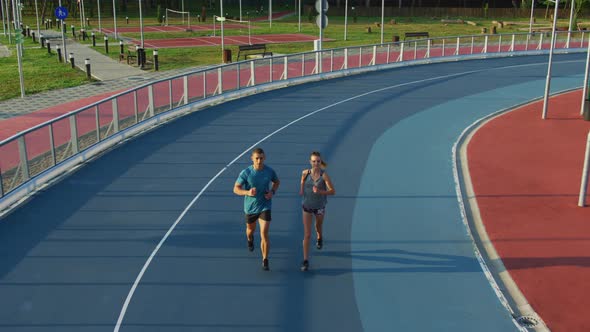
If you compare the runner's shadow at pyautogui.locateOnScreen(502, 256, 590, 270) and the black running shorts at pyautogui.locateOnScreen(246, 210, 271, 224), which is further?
the runner's shadow at pyautogui.locateOnScreen(502, 256, 590, 270)

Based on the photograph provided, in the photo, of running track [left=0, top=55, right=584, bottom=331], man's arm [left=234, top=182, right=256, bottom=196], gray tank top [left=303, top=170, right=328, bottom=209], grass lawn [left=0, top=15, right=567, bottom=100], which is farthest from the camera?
grass lawn [left=0, top=15, right=567, bottom=100]

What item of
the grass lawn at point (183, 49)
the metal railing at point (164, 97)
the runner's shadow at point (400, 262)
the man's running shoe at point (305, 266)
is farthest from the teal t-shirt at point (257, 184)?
the grass lawn at point (183, 49)

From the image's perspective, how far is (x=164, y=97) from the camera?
835 inches

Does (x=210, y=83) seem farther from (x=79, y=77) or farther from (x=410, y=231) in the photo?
(x=410, y=231)

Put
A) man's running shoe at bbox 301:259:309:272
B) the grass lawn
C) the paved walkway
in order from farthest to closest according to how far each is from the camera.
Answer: the grass lawn < the paved walkway < man's running shoe at bbox 301:259:309:272

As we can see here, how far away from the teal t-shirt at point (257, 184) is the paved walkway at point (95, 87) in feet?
56.3

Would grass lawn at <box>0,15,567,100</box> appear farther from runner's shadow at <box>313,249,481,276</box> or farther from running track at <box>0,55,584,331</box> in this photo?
runner's shadow at <box>313,249,481,276</box>

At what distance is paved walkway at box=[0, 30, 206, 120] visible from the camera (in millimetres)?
25828

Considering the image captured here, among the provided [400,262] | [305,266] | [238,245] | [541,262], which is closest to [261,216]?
[305,266]

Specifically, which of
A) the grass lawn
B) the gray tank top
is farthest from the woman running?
the grass lawn

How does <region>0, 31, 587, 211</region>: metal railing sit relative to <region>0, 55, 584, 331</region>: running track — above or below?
above

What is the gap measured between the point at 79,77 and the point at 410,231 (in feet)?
85.5

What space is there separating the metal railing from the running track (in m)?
0.66

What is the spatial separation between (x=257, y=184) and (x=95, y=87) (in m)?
22.6
